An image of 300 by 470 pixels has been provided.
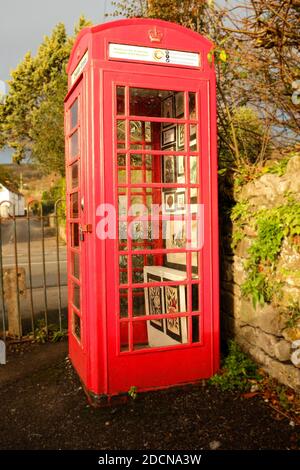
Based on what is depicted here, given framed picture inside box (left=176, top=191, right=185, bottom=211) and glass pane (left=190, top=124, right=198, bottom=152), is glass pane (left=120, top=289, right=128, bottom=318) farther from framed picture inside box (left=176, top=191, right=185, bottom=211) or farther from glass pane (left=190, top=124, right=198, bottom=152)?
glass pane (left=190, top=124, right=198, bottom=152)

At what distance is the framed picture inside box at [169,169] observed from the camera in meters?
3.85

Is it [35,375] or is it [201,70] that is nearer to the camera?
[201,70]

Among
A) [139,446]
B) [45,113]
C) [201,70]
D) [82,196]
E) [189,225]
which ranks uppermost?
[45,113]

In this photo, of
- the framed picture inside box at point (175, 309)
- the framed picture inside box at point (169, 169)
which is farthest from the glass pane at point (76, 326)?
the framed picture inside box at point (169, 169)

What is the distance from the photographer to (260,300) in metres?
3.31

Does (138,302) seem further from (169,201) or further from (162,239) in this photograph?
(169,201)

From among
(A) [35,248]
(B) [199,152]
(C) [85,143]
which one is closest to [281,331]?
(B) [199,152]

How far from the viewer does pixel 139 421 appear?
2941 millimetres

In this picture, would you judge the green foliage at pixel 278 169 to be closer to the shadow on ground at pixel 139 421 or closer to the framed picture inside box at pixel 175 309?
the framed picture inside box at pixel 175 309

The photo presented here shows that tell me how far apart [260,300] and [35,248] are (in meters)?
15.6

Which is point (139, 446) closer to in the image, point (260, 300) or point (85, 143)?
point (260, 300)

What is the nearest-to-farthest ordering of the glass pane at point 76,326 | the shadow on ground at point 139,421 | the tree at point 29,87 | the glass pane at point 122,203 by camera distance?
the shadow on ground at point 139,421 < the glass pane at point 122,203 < the glass pane at point 76,326 < the tree at point 29,87

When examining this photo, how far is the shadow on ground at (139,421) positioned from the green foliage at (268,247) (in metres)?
0.85

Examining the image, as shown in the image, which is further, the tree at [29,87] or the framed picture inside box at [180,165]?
the tree at [29,87]
